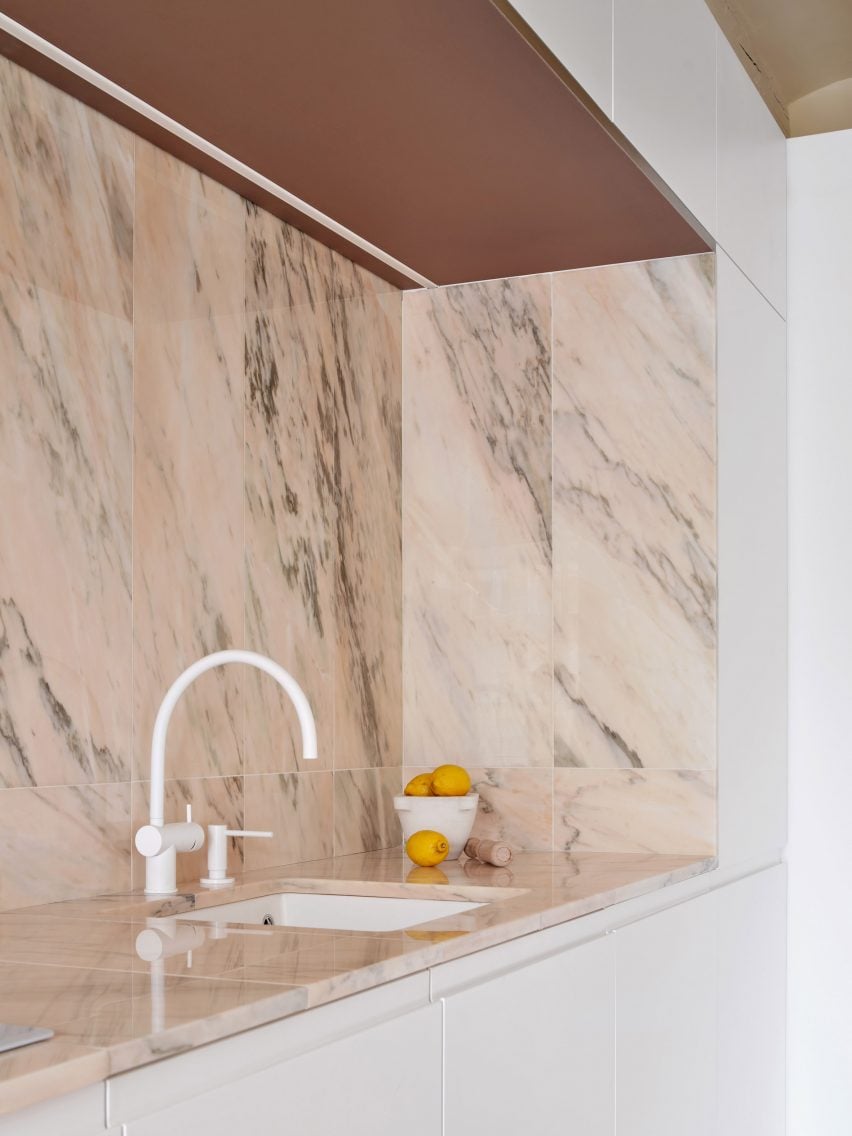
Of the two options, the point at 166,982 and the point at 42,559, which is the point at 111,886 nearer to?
the point at 42,559

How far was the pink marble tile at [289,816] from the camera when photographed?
2211 millimetres

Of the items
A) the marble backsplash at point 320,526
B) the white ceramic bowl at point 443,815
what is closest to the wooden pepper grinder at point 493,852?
the white ceramic bowl at point 443,815

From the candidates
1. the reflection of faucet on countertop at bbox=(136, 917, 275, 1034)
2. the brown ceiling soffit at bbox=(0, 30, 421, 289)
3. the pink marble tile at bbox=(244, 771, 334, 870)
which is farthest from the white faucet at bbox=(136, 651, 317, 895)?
the brown ceiling soffit at bbox=(0, 30, 421, 289)

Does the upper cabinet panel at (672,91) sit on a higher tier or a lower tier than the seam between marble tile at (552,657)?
higher

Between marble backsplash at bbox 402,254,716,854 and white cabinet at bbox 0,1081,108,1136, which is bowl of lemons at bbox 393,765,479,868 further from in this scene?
white cabinet at bbox 0,1081,108,1136

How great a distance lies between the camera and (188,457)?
2.08 meters

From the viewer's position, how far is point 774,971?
112 inches

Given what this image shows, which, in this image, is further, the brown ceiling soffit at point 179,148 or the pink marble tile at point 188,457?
the pink marble tile at point 188,457

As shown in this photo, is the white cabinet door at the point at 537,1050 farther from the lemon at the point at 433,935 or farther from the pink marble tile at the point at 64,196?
the pink marble tile at the point at 64,196

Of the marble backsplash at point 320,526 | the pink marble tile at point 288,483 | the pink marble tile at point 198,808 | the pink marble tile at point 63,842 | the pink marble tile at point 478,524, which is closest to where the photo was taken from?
the pink marble tile at point 63,842

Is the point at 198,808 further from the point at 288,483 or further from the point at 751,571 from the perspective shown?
the point at 751,571

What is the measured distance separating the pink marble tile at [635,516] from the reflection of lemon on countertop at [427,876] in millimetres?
453

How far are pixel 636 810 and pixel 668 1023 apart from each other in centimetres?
44

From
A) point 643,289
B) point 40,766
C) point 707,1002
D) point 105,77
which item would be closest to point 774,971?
point 707,1002
